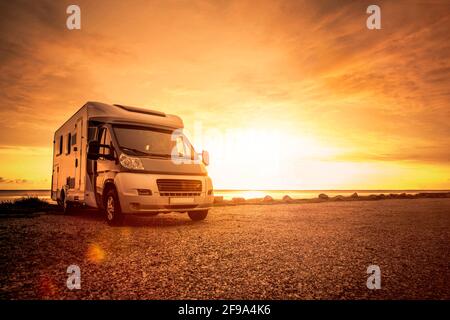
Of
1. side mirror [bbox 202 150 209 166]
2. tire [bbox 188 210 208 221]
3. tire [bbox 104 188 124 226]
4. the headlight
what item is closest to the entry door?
tire [bbox 104 188 124 226]

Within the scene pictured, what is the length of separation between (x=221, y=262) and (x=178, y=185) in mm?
3994

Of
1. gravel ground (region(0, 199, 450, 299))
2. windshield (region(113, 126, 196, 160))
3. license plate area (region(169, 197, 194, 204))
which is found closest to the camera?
gravel ground (region(0, 199, 450, 299))

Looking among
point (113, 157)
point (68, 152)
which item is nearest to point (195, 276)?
point (113, 157)

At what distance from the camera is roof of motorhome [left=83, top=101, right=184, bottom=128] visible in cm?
928

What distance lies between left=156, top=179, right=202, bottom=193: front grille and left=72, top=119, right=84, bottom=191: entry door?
2923mm

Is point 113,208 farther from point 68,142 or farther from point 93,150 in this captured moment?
point 68,142

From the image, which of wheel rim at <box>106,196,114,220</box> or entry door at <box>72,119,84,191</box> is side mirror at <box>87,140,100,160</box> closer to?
wheel rim at <box>106,196,114,220</box>

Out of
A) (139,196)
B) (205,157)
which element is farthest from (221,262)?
(205,157)

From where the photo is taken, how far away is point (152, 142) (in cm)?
955

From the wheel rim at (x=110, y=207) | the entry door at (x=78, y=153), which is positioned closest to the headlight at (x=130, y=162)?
the wheel rim at (x=110, y=207)

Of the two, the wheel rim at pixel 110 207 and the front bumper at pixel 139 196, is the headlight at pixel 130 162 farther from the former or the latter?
the wheel rim at pixel 110 207

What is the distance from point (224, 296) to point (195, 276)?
2.53 ft

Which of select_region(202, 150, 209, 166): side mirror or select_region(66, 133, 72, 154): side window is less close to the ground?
select_region(66, 133, 72, 154): side window

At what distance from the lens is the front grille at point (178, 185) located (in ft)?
27.9
